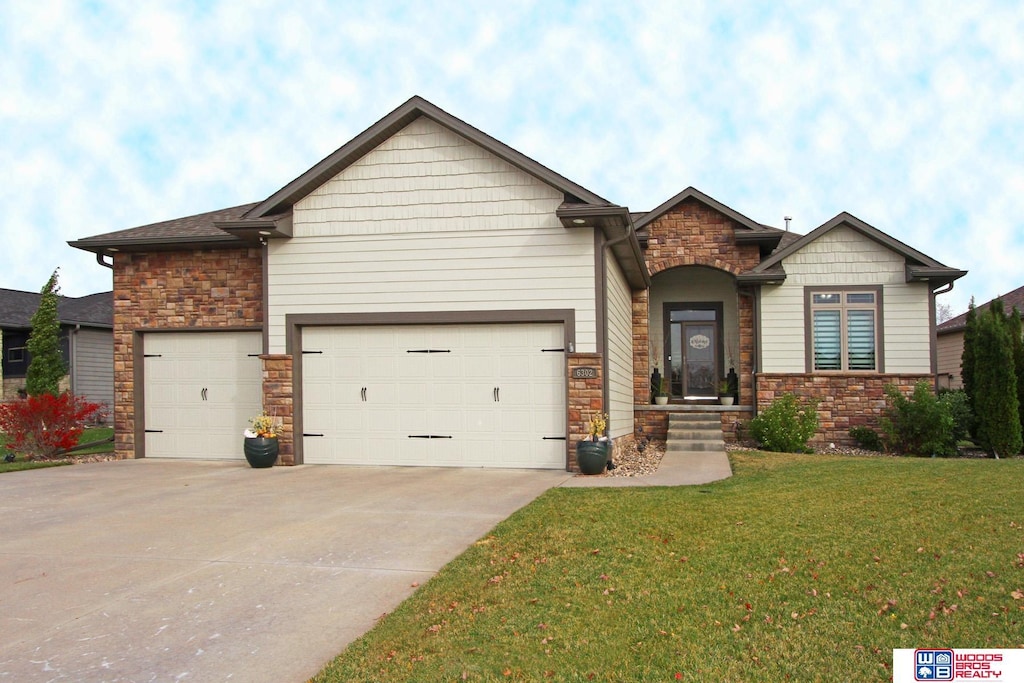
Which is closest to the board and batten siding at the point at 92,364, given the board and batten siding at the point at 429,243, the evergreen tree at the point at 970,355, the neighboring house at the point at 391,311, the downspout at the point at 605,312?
the neighboring house at the point at 391,311

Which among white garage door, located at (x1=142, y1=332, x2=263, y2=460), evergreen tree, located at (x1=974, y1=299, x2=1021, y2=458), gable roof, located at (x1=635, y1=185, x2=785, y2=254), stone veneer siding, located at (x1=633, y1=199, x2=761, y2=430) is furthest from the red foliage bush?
evergreen tree, located at (x1=974, y1=299, x2=1021, y2=458)

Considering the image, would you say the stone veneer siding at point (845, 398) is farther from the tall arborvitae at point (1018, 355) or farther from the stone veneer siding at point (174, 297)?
the stone veneer siding at point (174, 297)

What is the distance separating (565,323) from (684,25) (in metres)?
5.14

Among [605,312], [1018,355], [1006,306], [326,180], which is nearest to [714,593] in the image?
[605,312]

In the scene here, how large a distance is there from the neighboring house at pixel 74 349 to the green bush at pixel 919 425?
2379 centimetres

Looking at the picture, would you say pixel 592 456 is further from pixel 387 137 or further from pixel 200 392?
pixel 200 392

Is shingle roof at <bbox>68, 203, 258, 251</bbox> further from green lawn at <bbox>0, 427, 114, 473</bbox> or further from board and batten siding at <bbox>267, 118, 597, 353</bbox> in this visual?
green lawn at <bbox>0, 427, 114, 473</bbox>

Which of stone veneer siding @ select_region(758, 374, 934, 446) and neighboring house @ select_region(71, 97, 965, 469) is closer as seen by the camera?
neighboring house @ select_region(71, 97, 965, 469)

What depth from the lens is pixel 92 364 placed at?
28.4 m

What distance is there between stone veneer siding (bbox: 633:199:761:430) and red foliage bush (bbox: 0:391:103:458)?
10.9 m

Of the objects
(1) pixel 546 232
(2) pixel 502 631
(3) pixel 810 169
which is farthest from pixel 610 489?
(3) pixel 810 169

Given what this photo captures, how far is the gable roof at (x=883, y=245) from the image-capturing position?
15664 millimetres

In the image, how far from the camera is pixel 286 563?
6.38 meters

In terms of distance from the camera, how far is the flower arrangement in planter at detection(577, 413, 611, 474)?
11242 mm
